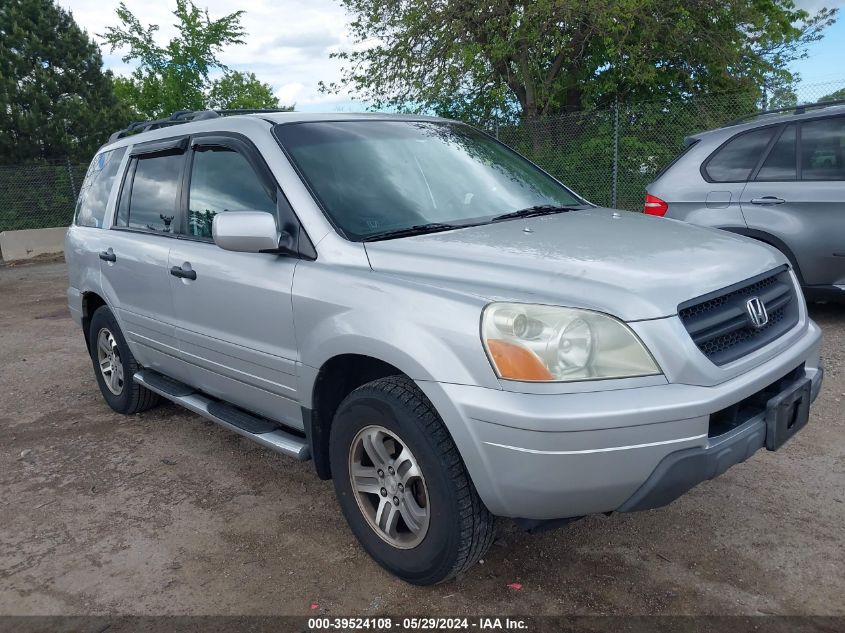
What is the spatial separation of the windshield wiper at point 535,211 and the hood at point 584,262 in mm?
115

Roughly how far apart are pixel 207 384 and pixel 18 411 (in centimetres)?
239

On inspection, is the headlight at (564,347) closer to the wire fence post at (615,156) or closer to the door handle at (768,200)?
the door handle at (768,200)

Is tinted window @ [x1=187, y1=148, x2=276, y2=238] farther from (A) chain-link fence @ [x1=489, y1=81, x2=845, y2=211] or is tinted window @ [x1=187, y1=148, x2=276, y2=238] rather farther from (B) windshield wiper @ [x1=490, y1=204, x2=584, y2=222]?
(A) chain-link fence @ [x1=489, y1=81, x2=845, y2=211]

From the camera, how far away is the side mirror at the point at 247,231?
2.89 m

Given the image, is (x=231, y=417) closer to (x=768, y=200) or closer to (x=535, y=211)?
(x=535, y=211)

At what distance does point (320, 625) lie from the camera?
101 inches

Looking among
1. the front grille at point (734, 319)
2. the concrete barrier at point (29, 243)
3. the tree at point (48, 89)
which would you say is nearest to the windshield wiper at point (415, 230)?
the front grille at point (734, 319)

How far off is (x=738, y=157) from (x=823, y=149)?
63 centimetres

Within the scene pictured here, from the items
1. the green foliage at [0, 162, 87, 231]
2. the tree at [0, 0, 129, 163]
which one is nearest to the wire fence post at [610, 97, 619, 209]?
the green foliage at [0, 162, 87, 231]

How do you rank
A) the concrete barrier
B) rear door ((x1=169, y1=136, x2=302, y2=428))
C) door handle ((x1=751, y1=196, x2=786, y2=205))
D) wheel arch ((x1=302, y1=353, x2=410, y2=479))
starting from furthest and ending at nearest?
the concrete barrier
door handle ((x1=751, y1=196, x2=786, y2=205))
rear door ((x1=169, y1=136, x2=302, y2=428))
wheel arch ((x1=302, y1=353, x2=410, y2=479))

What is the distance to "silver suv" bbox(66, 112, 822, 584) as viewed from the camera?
7.38 ft

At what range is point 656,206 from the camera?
6.32 meters

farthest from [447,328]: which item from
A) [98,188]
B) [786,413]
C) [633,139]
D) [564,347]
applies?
[633,139]

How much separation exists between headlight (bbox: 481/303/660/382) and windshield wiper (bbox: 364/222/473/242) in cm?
81
